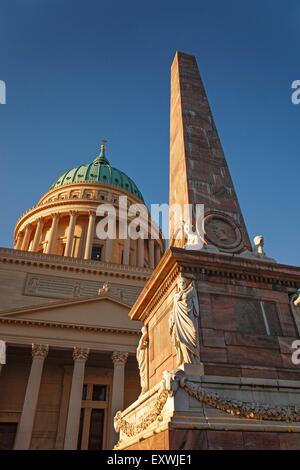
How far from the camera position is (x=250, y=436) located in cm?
522

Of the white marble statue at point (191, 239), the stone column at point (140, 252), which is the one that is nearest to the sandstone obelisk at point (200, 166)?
the white marble statue at point (191, 239)

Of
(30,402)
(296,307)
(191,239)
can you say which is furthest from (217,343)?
(30,402)

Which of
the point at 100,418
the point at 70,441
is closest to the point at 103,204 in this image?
the point at 100,418

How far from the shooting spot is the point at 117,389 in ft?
74.9

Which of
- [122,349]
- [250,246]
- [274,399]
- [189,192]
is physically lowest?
[274,399]

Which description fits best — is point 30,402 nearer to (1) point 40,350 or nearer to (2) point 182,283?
(1) point 40,350

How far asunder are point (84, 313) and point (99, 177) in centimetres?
3205

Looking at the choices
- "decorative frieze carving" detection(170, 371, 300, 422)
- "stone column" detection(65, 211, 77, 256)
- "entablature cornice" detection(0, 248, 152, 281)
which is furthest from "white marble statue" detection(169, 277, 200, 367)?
"stone column" detection(65, 211, 77, 256)

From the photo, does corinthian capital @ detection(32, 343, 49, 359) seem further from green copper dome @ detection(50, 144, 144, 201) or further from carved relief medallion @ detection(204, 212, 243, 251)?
green copper dome @ detection(50, 144, 144, 201)

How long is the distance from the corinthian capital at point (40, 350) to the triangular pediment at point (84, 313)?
160 centimetres

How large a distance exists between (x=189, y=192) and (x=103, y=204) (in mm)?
39389
